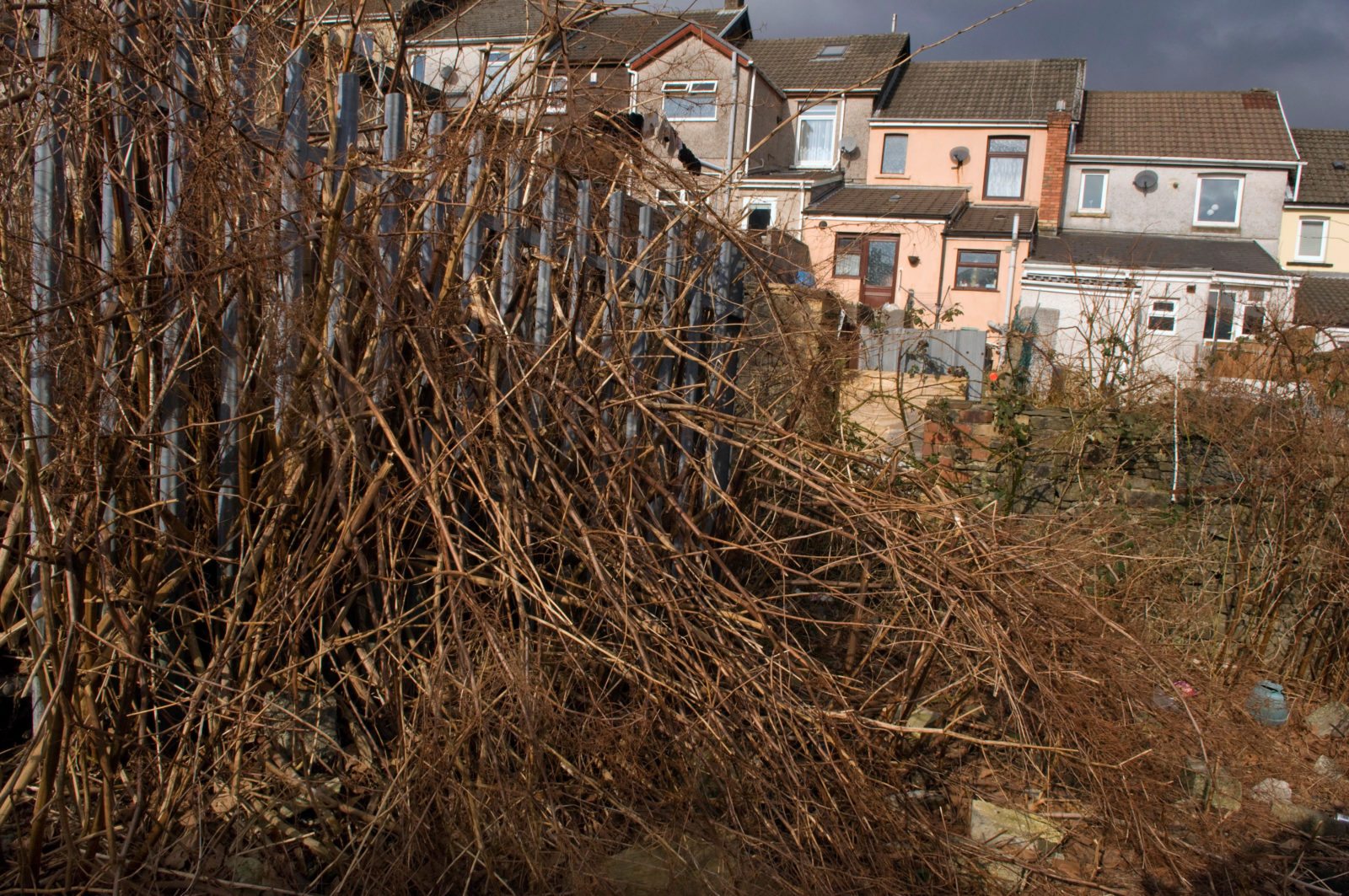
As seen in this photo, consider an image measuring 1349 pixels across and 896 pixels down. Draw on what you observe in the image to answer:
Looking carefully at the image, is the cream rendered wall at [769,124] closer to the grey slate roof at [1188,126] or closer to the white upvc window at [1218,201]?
the grey slate roof at [1188,126]

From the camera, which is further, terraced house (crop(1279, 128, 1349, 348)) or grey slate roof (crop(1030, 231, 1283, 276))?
terraced house (crop(1279, 128, 1349, 348))

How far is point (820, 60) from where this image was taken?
28.0 meters

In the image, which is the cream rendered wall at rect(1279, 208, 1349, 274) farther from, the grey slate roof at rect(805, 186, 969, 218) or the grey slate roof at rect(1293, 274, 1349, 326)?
the grey slate roof at rect(805, 186, 969, 218)

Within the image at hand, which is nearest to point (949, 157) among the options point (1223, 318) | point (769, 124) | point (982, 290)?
point (982, 290)

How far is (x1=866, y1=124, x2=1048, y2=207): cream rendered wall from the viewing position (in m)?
25.6

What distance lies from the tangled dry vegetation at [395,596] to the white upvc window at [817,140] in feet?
83.7

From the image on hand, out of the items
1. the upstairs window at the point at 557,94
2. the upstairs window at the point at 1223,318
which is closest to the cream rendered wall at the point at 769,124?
the upstairs window at the point at 1223,318

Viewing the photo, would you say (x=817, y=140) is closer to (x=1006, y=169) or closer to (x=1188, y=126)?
(x=1006, y=169)

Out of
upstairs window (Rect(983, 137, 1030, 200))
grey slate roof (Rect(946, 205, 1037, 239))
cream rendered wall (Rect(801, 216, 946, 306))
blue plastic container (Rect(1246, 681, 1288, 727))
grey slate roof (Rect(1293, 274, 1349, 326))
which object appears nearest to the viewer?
blue plastic container (Rect(1246, 681, 1288, 727))

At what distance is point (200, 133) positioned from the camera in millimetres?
2188

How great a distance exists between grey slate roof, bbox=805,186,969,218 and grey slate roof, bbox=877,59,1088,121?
1890mm

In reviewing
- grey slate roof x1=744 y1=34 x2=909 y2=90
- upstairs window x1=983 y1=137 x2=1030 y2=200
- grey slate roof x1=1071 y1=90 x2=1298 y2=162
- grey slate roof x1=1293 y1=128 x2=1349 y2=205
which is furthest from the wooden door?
grey slate roof x1=1293 y1=128 x2=1349 y2=205

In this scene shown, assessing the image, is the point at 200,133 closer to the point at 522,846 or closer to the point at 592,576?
the point at 592,576

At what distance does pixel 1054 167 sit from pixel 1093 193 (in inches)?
70.9
